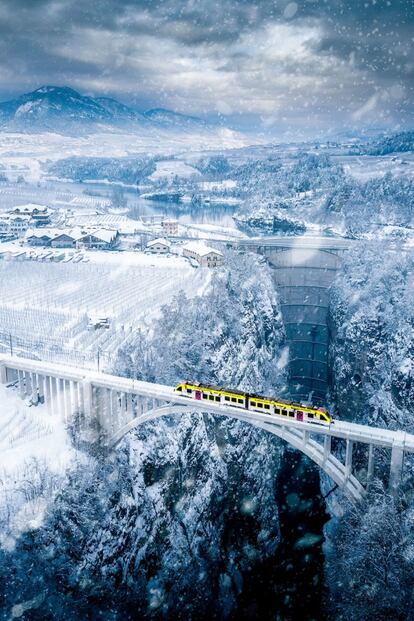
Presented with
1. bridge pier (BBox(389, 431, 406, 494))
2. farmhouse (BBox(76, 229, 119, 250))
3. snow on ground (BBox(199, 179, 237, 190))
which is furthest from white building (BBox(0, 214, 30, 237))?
bridge pier (BBox(389, 431, 406, 494))

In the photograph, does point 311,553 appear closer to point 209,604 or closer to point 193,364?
point 209,604

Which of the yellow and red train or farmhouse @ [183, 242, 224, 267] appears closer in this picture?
the yellow and red train

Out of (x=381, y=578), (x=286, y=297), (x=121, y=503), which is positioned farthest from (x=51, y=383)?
(x=286, y=297)

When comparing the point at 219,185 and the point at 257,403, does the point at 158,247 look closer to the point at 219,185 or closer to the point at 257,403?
the point at 257,403

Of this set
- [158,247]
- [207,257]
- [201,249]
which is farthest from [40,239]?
[207,257]

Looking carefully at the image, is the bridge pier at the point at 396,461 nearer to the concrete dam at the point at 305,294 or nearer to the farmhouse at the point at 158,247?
the concrete dam at the point at 305,294

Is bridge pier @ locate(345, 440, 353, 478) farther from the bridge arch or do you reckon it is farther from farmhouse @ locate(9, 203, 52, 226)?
farmhouse @ locate(9, 203, 52, 226)
